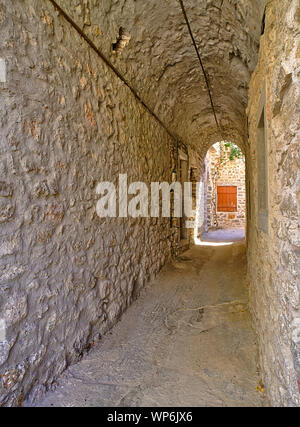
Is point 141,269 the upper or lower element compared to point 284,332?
lower

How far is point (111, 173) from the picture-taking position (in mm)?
3174

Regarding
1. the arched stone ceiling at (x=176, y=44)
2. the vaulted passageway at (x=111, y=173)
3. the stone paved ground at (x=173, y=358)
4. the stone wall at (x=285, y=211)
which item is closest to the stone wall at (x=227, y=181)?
the arched stone ceiling at (x=176, y=44)

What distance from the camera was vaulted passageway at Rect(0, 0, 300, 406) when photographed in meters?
1.62

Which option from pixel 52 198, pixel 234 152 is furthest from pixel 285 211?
pixel 234 152

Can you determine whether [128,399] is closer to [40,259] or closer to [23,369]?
[23,369]

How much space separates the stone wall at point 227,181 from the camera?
15.0 m

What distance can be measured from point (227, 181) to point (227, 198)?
89 cm

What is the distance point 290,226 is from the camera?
1.35 metres

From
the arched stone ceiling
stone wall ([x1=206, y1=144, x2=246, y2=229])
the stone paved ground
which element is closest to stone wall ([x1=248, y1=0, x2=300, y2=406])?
the stone paved ground

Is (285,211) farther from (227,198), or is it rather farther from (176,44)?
(227,198)

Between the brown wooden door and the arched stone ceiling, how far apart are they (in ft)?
33.2
